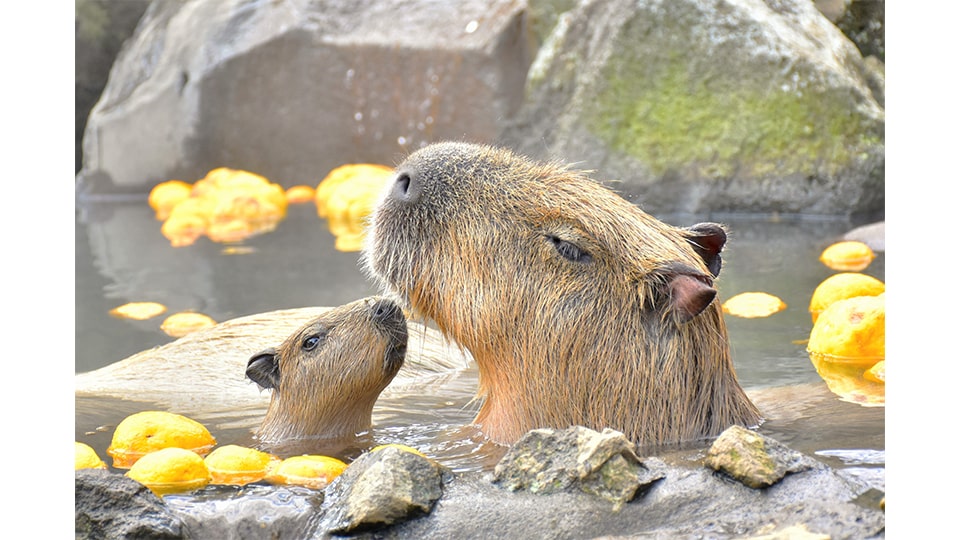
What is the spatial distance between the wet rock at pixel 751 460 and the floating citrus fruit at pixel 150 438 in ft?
6.10

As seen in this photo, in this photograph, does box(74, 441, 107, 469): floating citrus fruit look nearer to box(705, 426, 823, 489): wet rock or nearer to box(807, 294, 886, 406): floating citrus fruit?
box(705, 426, 823, 489): wet rock

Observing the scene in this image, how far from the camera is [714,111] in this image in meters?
9.02

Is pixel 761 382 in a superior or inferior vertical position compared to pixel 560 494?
inferior

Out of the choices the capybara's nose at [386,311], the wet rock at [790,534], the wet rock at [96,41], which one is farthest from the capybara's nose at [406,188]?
the wet rock at [96,41]

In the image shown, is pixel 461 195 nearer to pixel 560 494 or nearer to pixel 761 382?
pixel 560 494

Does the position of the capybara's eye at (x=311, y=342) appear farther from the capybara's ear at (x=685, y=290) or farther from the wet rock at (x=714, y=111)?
the wet rock at (x=714, y=111)

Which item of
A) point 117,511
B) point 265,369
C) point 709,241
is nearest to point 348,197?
point 265,369

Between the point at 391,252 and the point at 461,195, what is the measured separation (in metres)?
0.27

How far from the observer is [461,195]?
374 cm

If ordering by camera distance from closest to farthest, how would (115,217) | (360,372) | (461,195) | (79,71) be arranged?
1. (461,195)
2. (360,372)
3. (115,217)
4. (79,71)

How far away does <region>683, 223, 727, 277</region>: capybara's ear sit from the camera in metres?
3.86

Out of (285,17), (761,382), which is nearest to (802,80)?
(761,382)

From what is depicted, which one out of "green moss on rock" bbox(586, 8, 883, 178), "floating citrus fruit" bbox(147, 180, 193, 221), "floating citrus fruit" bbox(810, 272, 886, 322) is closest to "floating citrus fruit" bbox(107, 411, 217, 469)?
"floating citrus fruit" bbox(810, 272, 886, 322)

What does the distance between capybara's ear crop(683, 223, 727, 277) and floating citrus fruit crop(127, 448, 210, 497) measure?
162 centimetres
